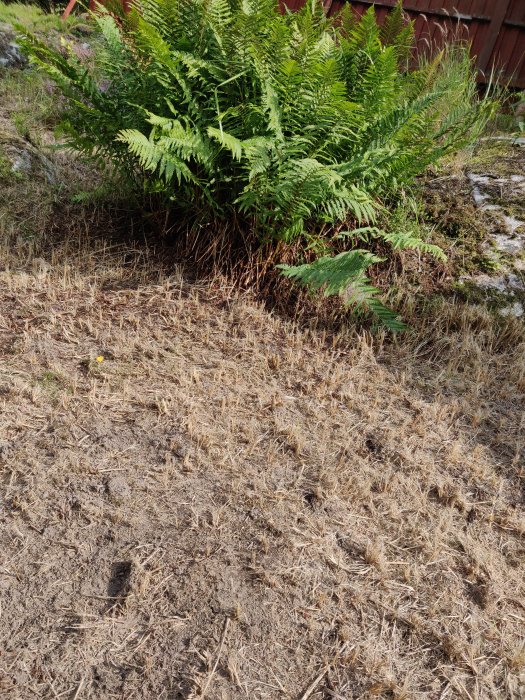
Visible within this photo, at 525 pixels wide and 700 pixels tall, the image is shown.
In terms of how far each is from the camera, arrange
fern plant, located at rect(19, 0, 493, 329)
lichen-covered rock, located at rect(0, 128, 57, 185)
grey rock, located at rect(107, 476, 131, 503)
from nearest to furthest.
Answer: grey rock, located at rect(107, 476, 131, 503), fern plant, located at rect(19, 0, 493, 329), lichen-covered rock, located at rect(0, 128, 57, 185)

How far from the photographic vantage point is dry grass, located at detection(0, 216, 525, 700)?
201cm

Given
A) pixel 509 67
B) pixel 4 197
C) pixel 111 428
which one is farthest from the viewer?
pixel 509 67

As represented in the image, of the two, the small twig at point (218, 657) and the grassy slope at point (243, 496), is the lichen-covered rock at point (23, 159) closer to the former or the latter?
the grassy slope at point (243, 496)

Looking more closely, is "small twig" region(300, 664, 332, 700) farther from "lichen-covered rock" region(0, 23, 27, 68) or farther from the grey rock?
"lichen-covered rock" region(0, 23, 27, 68)

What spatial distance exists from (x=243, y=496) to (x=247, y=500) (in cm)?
3

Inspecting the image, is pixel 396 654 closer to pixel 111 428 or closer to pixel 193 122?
pixel 111 428

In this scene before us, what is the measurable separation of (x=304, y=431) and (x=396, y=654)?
1.03 meters

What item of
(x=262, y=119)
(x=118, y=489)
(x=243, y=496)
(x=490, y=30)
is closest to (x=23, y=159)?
(x=262, y=119)

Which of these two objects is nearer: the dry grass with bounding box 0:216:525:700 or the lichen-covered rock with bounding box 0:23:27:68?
the dry grass with bounding box 0:216:525:700

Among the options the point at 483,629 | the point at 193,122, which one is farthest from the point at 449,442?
the point at 193,122

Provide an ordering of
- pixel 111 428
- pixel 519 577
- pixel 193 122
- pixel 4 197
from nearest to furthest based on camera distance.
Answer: pixel 519 577 → pixel 111 428 → pixel 193 122 → pixel 4 197

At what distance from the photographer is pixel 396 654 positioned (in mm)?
2062

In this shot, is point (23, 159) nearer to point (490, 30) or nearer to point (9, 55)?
point (9, 55)

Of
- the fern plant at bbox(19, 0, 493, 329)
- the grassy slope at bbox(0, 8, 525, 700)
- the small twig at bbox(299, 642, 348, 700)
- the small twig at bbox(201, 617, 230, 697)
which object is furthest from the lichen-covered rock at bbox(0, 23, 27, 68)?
the small twig at bbox(299, 642, 348, 700)
